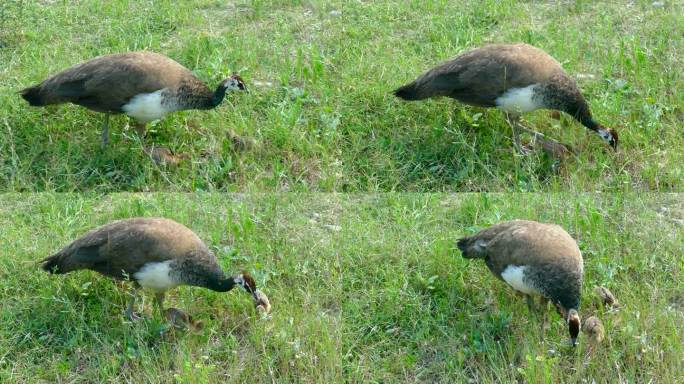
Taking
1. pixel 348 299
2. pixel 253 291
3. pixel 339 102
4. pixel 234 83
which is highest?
pixel 234 83

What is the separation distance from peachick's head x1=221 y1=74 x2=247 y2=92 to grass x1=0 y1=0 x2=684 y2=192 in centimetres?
22

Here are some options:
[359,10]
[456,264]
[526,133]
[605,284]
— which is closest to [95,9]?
[359,10]

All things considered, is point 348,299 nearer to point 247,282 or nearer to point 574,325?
point 247,282

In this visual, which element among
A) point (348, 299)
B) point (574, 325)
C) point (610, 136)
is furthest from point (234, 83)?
point (574, 325)

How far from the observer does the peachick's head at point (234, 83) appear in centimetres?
876

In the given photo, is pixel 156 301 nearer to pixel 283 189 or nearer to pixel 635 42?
pixel 283 189

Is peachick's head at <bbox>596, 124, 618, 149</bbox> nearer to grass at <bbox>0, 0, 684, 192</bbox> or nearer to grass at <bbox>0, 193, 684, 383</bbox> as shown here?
grass at <bbox>0, 0, 684, 192</bbox>

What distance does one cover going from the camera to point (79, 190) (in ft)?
26.8

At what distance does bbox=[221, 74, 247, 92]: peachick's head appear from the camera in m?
8.76

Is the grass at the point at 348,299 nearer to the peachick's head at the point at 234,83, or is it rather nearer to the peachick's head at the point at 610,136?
the peachick's head at the point at 610,136

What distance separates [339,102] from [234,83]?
91 centimetres

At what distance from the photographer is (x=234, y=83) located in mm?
8781

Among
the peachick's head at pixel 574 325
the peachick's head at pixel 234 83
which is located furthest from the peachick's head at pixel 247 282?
the peachick's head at pixel 234 83

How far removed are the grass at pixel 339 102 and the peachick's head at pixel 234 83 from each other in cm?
22
